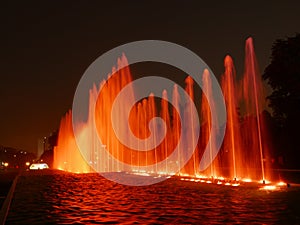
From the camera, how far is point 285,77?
113 ft

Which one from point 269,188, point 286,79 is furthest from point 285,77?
point 269,188

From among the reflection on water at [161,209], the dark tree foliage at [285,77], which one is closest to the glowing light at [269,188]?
the reflection on water at [161,209]

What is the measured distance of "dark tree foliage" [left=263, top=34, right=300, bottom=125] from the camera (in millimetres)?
33281

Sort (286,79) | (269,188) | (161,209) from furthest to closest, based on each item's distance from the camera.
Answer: (286,79)
(269,188)
(161,209)

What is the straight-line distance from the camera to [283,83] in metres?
34.5

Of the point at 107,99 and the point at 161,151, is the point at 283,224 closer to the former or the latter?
the point at 107,99

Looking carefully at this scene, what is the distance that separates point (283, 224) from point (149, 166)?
37.2 m

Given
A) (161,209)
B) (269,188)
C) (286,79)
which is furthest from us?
(286,79)

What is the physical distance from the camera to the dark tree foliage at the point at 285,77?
3328 cm

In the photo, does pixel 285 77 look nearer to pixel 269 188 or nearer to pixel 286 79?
pixel 286 79

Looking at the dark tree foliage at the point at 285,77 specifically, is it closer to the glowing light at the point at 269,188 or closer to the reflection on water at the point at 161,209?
the glowing light at the point at 269,188

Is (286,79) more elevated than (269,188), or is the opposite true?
(286,79)

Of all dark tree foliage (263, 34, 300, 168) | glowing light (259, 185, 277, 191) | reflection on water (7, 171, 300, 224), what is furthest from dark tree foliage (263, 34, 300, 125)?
reflection on water (7, 171, 300, 224)

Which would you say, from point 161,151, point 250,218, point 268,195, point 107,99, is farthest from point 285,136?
point 250,218
